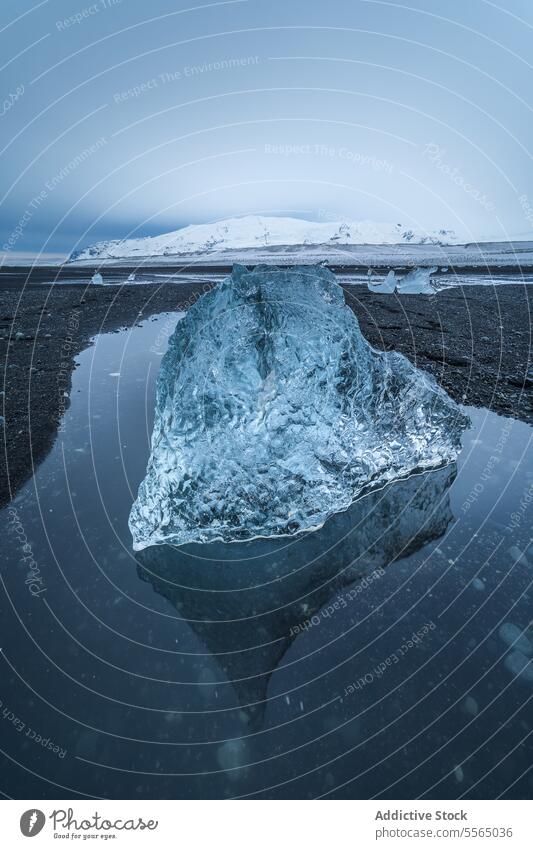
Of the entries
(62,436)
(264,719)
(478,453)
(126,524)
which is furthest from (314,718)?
(62,436)

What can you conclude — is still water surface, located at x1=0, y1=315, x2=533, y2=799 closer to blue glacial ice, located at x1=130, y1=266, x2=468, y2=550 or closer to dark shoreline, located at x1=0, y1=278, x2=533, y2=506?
blue glacial ice, located at x1=130, y1=266, x2=468, y2=550

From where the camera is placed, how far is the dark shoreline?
730 centimetres

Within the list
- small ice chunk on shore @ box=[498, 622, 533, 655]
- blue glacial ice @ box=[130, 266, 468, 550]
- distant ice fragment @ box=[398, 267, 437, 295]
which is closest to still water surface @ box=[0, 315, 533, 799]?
small ice chunk on shore @ box=[498, 622, 533, 655]

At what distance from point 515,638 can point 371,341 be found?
1003 cm

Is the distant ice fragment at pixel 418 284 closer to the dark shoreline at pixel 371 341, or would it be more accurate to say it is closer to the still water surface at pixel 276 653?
the dark shoreline at pixel 371 341

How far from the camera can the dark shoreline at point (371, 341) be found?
287 inches

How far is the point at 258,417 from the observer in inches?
175

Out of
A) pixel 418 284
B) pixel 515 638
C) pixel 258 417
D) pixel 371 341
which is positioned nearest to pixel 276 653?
pixel 515 638

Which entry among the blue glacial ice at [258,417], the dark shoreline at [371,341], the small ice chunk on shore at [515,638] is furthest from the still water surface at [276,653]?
the dark shoreline at [371,341]

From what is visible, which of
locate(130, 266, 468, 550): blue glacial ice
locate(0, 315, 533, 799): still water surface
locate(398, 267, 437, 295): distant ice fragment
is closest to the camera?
locate(0, 315, 533, 799): still water surface

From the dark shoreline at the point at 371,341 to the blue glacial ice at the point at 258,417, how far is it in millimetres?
2513

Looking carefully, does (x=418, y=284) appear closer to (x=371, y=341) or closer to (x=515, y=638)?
(x=371, y=341)

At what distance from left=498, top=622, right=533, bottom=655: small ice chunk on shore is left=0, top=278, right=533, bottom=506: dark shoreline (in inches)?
191

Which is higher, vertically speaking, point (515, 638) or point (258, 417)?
point (258, 417)
